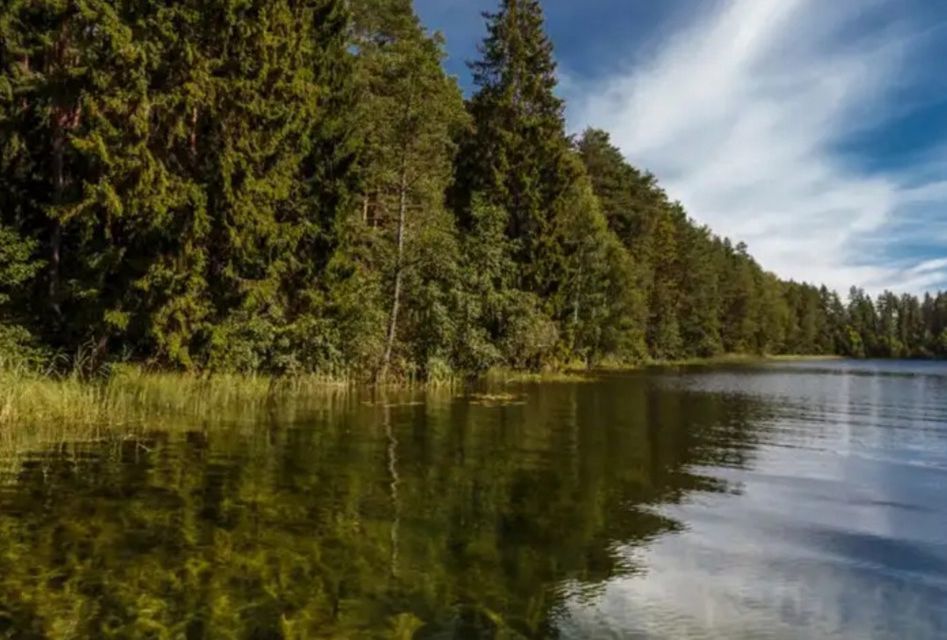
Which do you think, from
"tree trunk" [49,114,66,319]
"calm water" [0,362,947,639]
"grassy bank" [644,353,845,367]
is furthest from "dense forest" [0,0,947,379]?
"grassy bank" [644,353,845,367]

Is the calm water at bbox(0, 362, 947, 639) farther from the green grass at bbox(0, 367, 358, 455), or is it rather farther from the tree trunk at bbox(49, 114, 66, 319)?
the tree trunk at bbox(49, 114, 66, 319)

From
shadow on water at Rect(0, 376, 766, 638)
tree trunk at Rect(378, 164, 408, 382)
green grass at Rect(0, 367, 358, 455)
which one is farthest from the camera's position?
tree trunk at Rect(378, 164, 408, 382)

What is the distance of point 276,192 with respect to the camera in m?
25.1

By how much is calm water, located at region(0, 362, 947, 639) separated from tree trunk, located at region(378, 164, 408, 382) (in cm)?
1418

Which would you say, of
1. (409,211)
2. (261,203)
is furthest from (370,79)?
(261,203)

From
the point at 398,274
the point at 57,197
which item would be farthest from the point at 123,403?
the point at 398,274

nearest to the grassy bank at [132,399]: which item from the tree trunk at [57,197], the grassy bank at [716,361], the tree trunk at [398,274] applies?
the tree trunk at [398,274]

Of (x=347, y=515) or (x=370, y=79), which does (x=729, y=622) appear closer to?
(x=347, y=515)

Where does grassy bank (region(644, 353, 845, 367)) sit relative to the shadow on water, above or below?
above

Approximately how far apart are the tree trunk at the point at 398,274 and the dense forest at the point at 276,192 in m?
0.13

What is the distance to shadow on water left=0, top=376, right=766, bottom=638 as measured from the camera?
6.29m

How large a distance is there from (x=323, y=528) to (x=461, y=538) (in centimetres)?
171

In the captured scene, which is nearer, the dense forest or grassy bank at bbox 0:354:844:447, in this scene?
grassy bank at bbox 0:354:844:447

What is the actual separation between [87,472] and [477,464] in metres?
6.66
